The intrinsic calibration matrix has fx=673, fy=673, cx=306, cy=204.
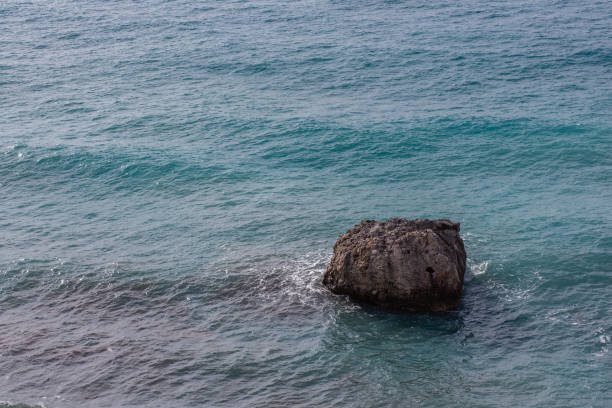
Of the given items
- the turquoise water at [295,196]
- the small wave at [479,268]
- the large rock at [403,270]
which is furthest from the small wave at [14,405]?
the small wave at [479,268]

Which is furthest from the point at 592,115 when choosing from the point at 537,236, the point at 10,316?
the point at 10,316

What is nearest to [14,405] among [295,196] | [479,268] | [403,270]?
[403,270]

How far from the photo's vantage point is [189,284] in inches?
1740

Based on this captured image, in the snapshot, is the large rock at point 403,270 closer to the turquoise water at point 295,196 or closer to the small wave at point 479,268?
the turquoise water at point 295,196

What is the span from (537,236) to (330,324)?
18.6m

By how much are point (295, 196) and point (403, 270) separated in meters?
19.1

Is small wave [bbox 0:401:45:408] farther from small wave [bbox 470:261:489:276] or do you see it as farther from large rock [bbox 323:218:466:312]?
small wave [bbox 470:261:489:276]

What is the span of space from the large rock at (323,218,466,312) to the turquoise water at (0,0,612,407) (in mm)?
1013

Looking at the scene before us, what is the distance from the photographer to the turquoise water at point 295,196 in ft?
114

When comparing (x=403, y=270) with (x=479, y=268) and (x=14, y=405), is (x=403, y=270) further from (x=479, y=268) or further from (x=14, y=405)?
(x=14, y=405)

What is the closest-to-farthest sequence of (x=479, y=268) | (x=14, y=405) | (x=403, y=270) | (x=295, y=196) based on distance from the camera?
(x=14, y=405), (x=403, y=270), (x=479, y=268), (x=295, y=196)

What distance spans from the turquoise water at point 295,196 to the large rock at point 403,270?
1.01m

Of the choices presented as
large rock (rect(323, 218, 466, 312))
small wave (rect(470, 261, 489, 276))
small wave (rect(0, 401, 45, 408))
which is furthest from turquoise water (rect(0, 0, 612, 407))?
large rock (rect(323, 218, 466, 312))

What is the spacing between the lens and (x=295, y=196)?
185 feet
